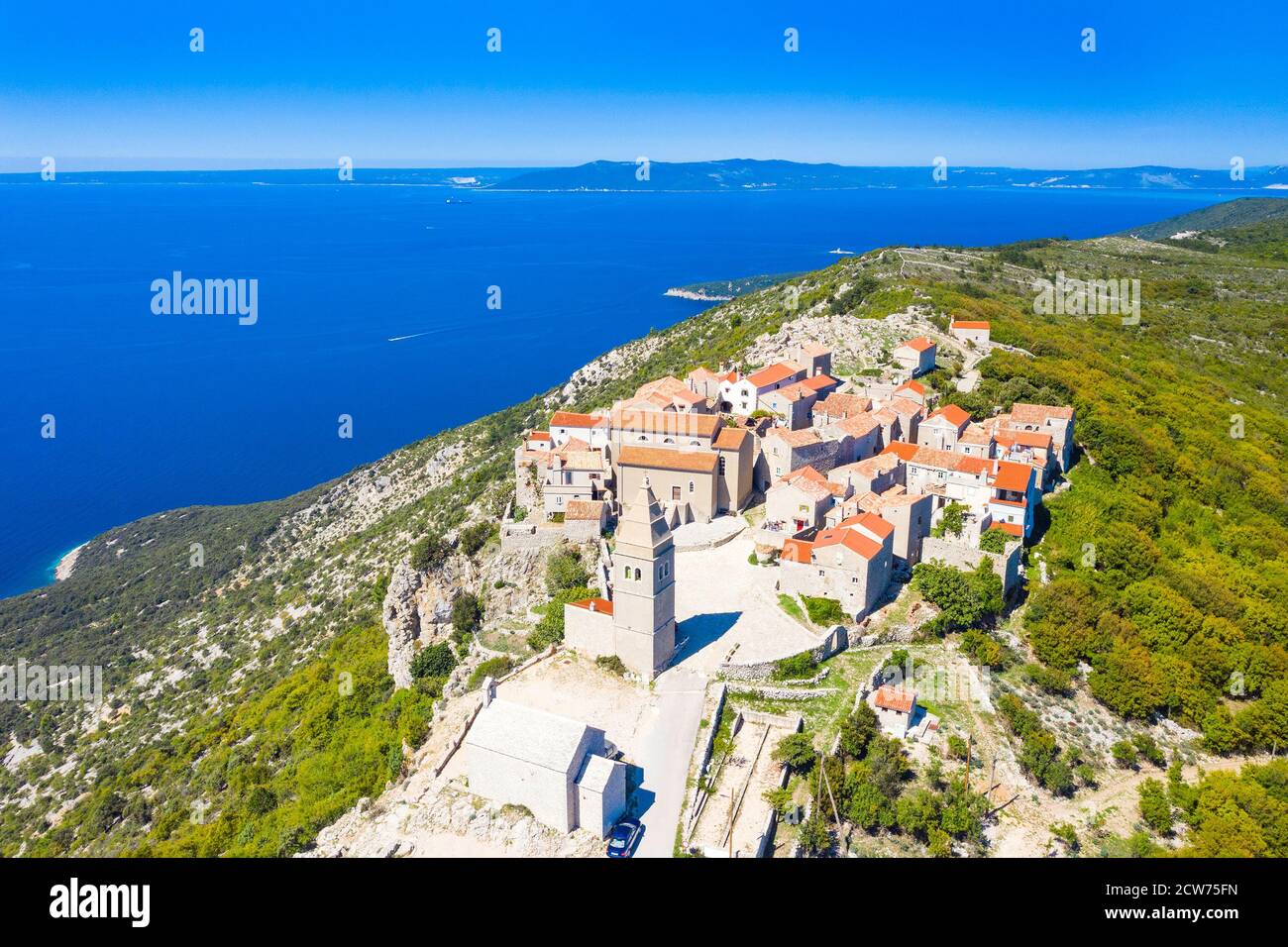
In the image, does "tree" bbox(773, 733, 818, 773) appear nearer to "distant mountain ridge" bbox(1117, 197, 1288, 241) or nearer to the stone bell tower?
the stone bell tower

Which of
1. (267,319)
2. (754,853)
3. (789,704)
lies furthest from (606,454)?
(267,319)

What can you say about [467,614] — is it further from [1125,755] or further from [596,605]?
[1125,755]

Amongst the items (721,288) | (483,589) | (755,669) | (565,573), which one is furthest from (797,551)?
(721,288)

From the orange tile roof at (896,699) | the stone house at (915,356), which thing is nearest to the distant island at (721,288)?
the stone house at (915,356)

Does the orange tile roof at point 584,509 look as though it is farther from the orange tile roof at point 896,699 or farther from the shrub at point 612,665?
the orange tile roof at point 896,699

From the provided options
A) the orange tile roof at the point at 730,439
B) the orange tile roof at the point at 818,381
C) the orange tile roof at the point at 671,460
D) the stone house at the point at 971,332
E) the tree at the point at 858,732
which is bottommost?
the tree at the point at 858,732

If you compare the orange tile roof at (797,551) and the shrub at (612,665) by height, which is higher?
the orange tile roof at (797,551)

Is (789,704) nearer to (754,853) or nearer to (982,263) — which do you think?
(754,853)
